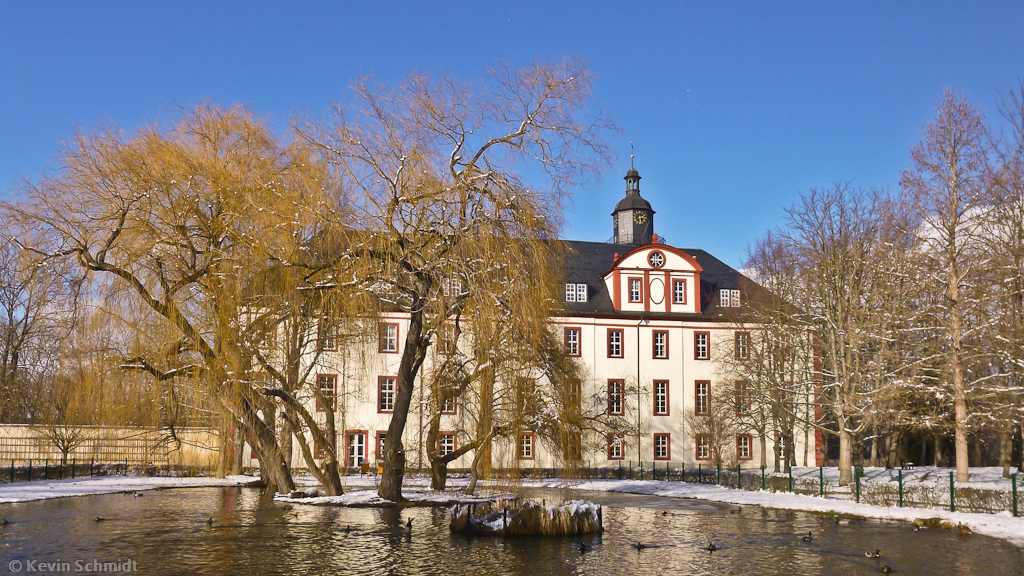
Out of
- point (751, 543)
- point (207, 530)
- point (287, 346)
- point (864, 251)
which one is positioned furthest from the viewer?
point (864, 251)

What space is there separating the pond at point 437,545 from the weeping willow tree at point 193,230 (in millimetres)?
3909

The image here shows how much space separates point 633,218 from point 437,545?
4317cm

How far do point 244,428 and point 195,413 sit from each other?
6.11 ft

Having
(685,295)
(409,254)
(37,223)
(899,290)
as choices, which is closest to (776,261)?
(685,295)

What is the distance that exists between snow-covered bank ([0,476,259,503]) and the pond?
317 cm

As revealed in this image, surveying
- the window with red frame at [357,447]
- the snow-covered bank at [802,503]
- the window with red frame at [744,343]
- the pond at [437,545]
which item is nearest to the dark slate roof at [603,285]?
the window with red frame at [744,343]

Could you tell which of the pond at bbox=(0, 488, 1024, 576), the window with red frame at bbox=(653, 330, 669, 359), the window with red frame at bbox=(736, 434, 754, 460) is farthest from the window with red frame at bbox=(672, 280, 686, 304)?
the pond at bbox=(0, 488, 1024, 576)

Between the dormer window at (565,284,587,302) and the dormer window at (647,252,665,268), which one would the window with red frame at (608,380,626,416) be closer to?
the dormer window at (565,284,587,302)

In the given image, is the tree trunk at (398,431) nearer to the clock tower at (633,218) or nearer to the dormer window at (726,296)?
the dormer window at (726,296)

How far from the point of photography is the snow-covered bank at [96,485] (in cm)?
2534

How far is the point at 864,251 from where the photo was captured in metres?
30.1

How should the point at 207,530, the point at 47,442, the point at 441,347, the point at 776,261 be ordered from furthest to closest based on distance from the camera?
the point at 776,261 < the point at 47,442 < the point at 441,347 < the point at 207,530

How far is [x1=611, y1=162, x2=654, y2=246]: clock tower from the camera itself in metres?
56.2

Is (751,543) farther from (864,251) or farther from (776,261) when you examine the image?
(776,261)
